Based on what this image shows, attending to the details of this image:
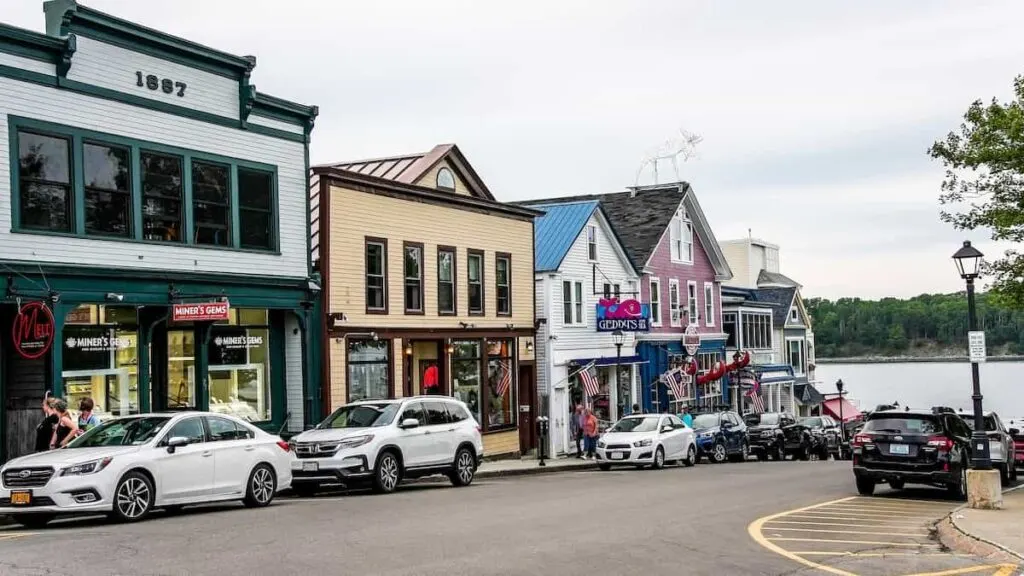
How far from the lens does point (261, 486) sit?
1883cm

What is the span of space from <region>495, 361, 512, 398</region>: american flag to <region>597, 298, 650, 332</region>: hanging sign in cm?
569

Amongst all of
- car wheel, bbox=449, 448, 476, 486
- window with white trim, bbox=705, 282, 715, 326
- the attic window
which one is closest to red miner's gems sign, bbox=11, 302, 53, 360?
car wheel, bbox=449, 448, 476, 486

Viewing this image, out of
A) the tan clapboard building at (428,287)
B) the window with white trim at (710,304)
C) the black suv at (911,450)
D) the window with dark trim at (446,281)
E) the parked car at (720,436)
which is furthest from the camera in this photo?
the window with white trim at (710,304)

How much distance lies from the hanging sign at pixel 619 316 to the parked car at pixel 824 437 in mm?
8187

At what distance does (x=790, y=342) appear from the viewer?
227ft

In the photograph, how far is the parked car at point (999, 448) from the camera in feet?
88.2

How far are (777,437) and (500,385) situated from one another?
11.3m

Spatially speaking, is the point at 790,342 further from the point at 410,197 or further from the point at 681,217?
the point at 410,197

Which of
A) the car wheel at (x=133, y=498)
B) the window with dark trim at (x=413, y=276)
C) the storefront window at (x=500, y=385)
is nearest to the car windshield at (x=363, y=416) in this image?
the car wheel at (x=133, y=498)

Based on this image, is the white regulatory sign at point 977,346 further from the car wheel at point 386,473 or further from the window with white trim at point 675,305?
the window with white trim at point 675,305

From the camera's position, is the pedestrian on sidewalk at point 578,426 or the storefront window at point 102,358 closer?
the storefront window at point 102,358

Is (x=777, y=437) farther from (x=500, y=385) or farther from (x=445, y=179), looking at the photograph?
(x=445, y=179)

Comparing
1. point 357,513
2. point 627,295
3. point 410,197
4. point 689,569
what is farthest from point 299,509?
point 627,295

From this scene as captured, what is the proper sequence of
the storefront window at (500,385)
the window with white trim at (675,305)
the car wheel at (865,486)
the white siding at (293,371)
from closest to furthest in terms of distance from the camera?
Answer: 1. the car wheel at (865,486)
2. the white siding at (293,371)
3. the storefront window at (500,385)
4. the window with white trim at (675,305)
